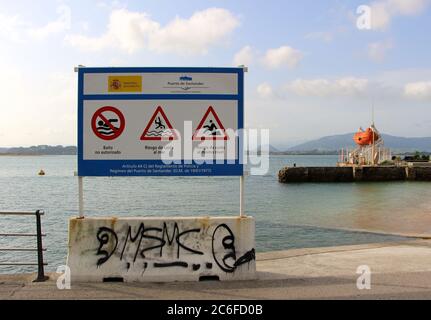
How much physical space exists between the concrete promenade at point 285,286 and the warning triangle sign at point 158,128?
2161mm

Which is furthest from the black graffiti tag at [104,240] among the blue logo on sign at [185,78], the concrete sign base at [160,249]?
the blue logo on sign at [185,78]

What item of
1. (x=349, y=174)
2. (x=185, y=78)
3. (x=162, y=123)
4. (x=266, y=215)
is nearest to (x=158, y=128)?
(x=162, y=123)

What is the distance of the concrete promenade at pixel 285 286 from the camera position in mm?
5559

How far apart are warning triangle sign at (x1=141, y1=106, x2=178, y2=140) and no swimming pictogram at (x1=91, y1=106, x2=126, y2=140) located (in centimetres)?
38

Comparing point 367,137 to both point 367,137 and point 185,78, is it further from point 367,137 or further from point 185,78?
point 185,78

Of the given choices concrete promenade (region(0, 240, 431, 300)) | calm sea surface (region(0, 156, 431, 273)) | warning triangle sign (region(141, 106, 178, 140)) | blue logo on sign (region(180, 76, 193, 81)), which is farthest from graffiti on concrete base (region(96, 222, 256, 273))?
calm sea surface (region(0, 156, 431, 273))

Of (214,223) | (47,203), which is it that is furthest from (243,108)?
(47,203)

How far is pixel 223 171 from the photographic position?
671 centimetres

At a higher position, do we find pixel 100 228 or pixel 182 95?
pixel 182 95

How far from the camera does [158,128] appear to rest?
22.0ft

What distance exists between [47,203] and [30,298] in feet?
111

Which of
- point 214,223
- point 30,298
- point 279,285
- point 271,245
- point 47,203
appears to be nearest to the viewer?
point 30,298

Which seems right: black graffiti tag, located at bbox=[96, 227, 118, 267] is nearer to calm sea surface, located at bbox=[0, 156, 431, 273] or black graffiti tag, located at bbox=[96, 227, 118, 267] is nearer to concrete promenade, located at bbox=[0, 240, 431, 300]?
concrete promenade, located at bbox=[0, 240, 431, 300]
